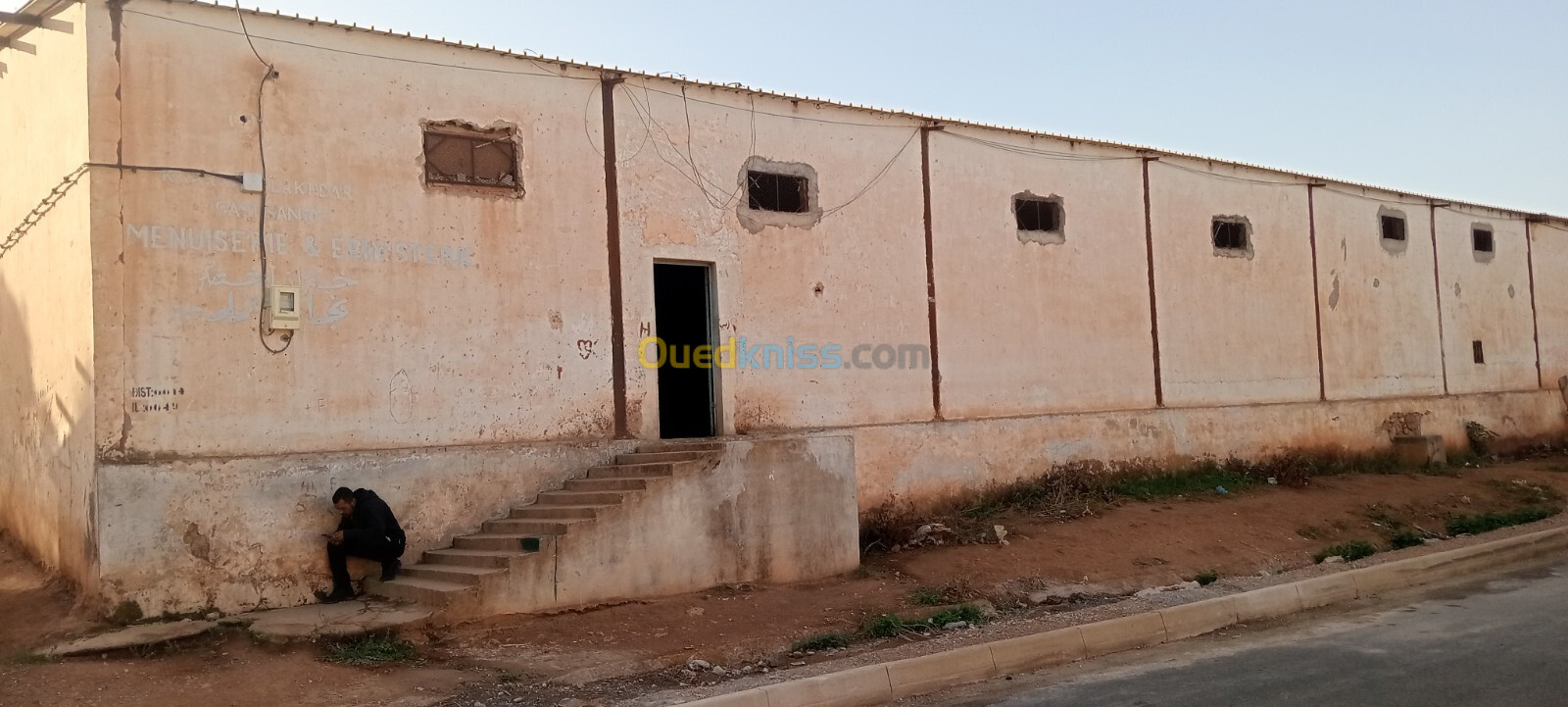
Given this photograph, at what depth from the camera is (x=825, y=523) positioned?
39.7 feet

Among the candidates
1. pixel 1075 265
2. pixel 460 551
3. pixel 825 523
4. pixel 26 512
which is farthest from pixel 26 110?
pixel 1075 265

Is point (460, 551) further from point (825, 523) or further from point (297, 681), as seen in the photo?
point (825, 523)

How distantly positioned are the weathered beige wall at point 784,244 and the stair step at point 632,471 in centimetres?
80

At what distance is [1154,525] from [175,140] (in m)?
11.2

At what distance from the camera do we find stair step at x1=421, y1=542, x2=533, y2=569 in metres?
9.98

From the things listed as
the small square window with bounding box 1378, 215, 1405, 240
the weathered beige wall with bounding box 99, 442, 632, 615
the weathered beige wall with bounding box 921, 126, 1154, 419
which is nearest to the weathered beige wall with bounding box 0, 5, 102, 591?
the weathered beige wall with bounding box 99, 442, 632, 615

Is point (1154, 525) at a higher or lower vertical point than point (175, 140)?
lower

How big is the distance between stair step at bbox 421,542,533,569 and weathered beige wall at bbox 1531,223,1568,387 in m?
22.7

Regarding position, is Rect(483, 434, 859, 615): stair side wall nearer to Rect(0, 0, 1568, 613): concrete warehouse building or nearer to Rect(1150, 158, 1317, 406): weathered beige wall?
Rect(0, 0, 1568, 613): concrete warehouse building

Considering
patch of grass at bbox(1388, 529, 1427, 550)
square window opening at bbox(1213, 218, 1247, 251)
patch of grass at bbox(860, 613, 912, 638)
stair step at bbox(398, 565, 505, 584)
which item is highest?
square window opening at bbox(1213, 218, 1247, 251)

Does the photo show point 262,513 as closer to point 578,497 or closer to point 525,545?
point 525,545

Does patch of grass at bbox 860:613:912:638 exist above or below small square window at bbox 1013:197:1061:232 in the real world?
below

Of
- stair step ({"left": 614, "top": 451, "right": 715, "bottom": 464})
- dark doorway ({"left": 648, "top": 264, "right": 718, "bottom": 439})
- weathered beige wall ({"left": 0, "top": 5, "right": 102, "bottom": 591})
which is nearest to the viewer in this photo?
weathered beige wall ({"left": 0, "top": 5, "right": 102, "bottom": 591})

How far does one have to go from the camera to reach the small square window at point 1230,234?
18406 mm
